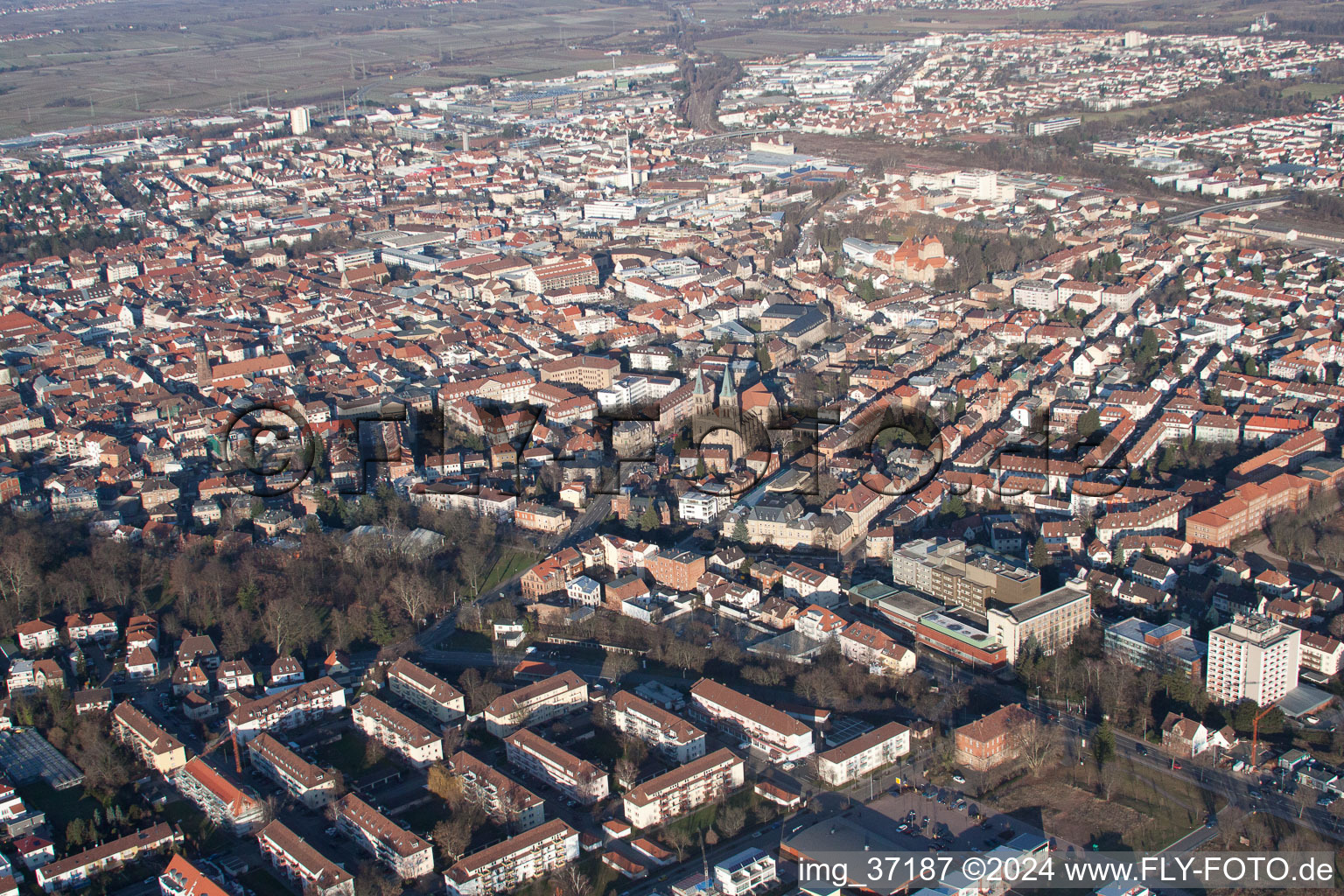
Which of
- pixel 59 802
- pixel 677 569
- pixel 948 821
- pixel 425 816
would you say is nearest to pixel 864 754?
pixel 948 821

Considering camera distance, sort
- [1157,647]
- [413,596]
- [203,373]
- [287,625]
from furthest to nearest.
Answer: [203,373]
[413,596]
[287,625]
[1157,647]

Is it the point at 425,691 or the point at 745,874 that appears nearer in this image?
the point at 745,874

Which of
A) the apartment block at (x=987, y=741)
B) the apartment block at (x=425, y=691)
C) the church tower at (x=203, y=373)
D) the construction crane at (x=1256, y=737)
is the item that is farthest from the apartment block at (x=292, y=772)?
the church tower at (x=203, y=373)

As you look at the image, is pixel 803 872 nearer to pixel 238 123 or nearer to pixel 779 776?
pixel 779 776

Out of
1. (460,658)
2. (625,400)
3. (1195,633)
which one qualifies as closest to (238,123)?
(625,400)

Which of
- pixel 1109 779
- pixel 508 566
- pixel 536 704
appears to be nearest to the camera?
pixel 1109 779

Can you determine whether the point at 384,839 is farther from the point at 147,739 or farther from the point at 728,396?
the point at 728,396

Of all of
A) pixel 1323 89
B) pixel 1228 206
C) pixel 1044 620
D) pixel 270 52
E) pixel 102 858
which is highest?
pixel 270 52
